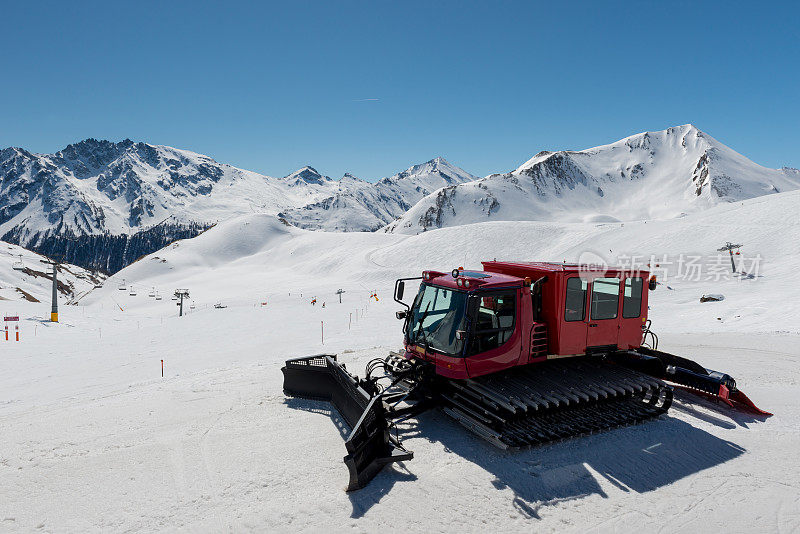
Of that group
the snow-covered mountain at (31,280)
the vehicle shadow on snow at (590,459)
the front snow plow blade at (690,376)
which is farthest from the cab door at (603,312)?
the snow-covered mountain at (31,280)

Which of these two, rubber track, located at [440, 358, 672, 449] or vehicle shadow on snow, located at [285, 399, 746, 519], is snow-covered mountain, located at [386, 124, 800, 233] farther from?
vehicle shadow on snow, located at [285, 399, 746, 519]

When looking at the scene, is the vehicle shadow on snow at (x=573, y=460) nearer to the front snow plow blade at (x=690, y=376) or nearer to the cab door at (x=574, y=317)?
the front snow plow blade at (x=690, y=376)

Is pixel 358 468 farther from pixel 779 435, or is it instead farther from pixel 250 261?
→ pixel 250 261

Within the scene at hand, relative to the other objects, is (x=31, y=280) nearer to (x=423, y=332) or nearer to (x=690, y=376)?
(x=423, y=332)

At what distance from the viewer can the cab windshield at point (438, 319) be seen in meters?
7.46

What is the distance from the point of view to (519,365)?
25.9ft

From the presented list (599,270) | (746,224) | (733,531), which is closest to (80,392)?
(599,270)

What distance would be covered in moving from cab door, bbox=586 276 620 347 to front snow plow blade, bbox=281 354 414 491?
4280 mm

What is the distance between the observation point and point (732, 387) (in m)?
8.55

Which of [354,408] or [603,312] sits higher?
[603,312]

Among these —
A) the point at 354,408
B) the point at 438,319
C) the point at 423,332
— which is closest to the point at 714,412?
the point at 438,319

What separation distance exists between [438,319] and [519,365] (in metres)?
1.71

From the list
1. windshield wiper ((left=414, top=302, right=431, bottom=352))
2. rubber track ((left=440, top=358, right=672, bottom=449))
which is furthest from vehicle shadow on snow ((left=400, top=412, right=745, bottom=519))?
windshield wiper ((left=414, top=302, right=431, bottom=352))

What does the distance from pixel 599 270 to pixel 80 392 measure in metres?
12.2
